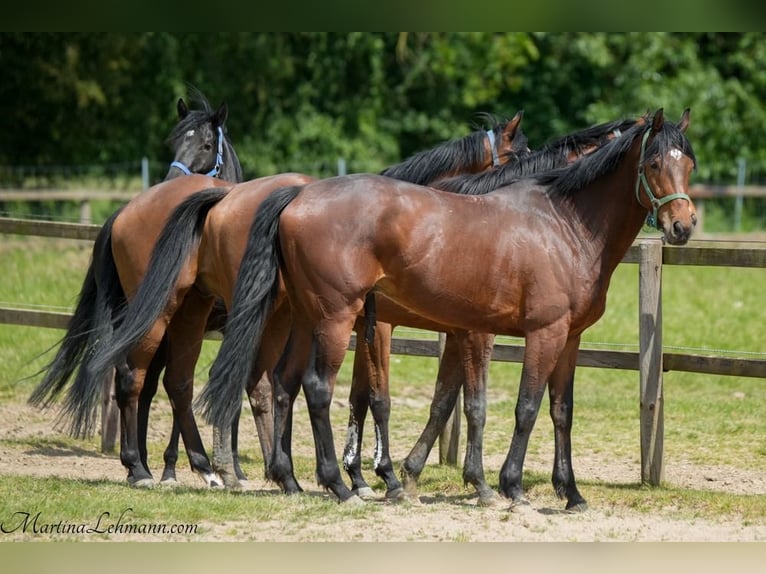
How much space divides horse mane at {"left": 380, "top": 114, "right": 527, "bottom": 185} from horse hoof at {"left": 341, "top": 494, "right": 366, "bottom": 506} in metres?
2.14

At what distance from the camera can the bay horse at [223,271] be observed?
6.21m

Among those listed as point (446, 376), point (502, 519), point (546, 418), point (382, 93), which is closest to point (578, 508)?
point (502, 519)

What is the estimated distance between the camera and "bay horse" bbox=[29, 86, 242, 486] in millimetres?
6648

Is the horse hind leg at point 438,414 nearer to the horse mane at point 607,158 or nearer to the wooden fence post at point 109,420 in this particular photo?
the horse mane at point 607,158

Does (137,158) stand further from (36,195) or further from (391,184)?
(391,184)

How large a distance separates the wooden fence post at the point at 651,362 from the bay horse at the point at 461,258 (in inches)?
30.5

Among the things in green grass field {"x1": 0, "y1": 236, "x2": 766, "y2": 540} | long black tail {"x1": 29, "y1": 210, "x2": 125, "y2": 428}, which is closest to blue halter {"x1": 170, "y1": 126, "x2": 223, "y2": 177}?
long black tail {"x1": 29, "y1": 210, "x2": 125, "y2": 428}

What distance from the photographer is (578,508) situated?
19.6 ft

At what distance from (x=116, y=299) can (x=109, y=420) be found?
1301 mm

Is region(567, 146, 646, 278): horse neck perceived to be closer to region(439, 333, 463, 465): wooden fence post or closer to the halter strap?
the halter strap

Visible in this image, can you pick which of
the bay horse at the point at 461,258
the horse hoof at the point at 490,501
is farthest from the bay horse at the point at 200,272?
the horse hoof at the point at 490,501

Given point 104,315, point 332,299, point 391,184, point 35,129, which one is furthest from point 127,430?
point 35,129

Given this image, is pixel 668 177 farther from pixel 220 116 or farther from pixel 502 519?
pixel 220 116

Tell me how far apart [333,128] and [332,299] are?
17.3 meters
